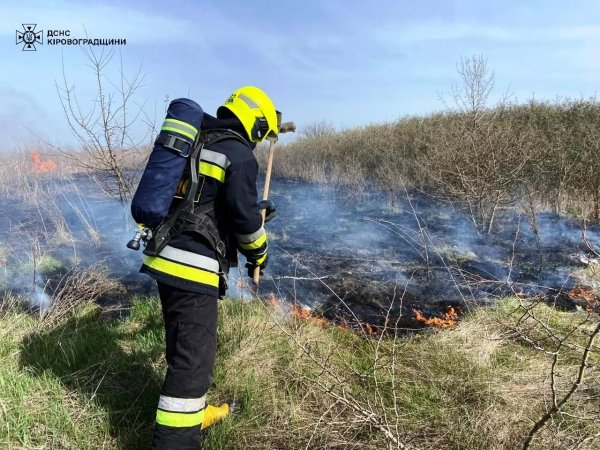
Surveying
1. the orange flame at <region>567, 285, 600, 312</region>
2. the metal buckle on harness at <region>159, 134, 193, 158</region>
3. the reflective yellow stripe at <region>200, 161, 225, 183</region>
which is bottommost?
the orange flame at <region>567, 285, 600, 312</region>

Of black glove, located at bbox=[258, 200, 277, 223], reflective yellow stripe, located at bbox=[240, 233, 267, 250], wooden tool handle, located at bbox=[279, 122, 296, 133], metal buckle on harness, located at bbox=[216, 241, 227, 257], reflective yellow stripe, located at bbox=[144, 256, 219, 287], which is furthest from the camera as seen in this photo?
wooden tool handle, located at bbox=[279, 122, 296, 133]

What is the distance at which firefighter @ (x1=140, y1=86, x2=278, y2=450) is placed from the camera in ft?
7.25

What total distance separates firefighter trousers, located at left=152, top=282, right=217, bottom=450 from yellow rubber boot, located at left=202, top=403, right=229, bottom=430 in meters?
0.21

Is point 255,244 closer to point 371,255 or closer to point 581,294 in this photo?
point 581,294

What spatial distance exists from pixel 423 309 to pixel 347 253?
250 centimetres

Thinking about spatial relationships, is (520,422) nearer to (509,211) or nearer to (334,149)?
(509,211)

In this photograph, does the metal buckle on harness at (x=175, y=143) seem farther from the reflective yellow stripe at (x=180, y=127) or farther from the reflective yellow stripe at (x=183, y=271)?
the reflective yellow stripe at (x=183, y=271)

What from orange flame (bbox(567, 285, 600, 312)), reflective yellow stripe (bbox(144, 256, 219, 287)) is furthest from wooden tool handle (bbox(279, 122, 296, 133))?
orange flame (bbox(567, 285, 600, 312))

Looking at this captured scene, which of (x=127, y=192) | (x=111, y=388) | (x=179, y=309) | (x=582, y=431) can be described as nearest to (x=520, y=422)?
(x=582, y=431)

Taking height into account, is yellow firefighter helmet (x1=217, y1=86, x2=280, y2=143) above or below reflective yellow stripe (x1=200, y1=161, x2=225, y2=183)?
above

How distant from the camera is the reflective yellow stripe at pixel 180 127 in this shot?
2.26 metres

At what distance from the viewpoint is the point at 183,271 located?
230 cm

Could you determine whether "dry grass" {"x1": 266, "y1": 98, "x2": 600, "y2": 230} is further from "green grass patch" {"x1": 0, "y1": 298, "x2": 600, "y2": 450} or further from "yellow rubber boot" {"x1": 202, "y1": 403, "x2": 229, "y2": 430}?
"yellow rubber boot" {"x1": 202, "y1": 403, "x2": 229, "y2": 430}

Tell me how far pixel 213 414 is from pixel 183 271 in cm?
94
